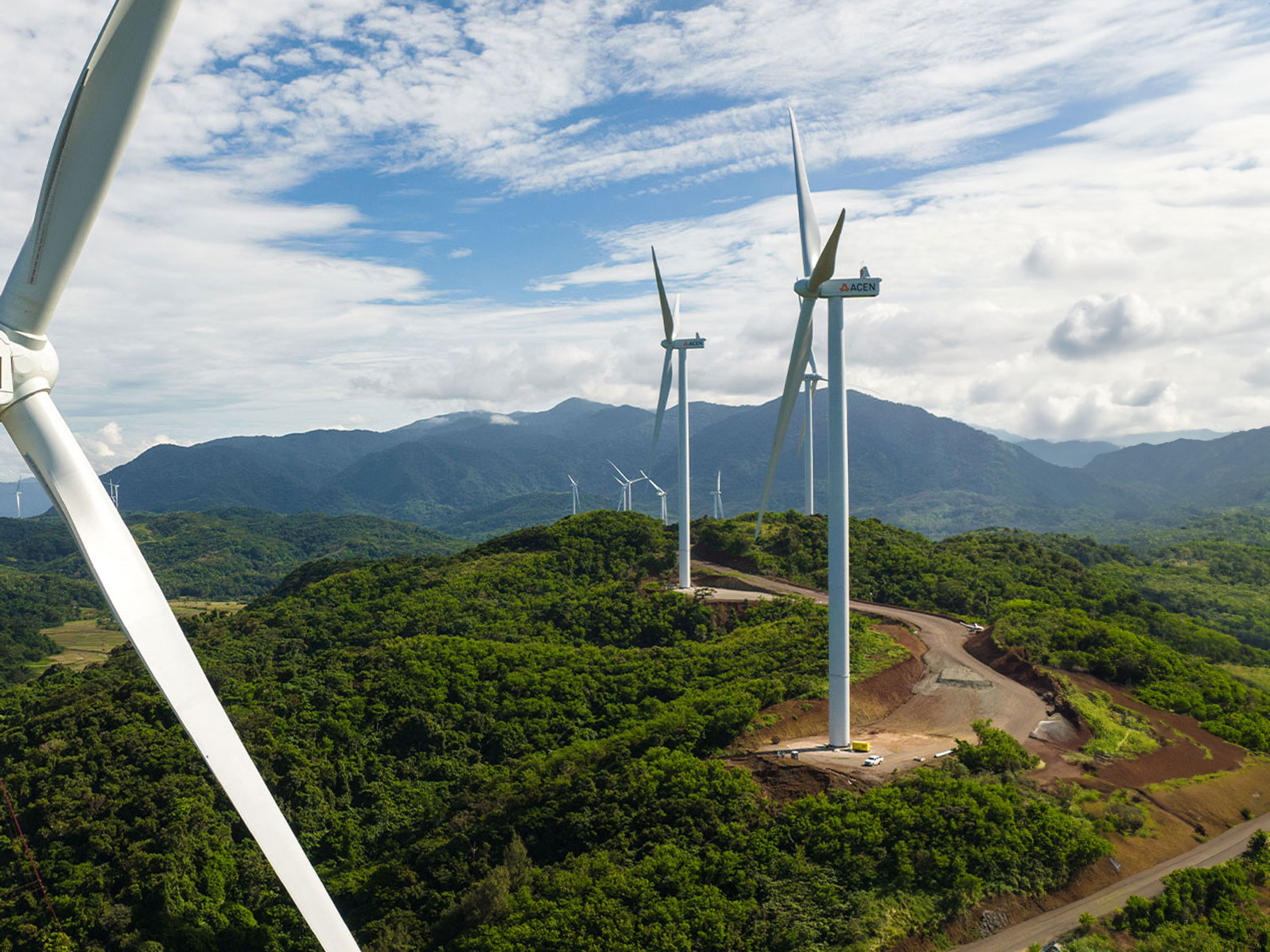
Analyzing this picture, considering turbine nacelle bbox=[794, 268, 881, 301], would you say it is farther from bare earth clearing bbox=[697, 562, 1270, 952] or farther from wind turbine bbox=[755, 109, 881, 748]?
bare earth clearing bbox=[697, 562, 1270, 952]

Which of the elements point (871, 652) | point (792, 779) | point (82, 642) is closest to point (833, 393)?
point (792, 779)

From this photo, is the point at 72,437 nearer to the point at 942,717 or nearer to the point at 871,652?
the point at 942,717

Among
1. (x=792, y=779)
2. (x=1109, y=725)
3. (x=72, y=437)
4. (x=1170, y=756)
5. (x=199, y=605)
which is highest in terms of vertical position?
(x=72, y=437)

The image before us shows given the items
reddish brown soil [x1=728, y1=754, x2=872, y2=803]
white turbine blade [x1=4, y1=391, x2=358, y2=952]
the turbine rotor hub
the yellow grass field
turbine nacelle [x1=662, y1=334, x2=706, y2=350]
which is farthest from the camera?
the yellow grass field

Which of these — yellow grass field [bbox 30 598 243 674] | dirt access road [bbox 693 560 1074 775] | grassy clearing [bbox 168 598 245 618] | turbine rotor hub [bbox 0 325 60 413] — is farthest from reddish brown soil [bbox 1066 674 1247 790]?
grassy clearing [bbox 168 598 245 618]

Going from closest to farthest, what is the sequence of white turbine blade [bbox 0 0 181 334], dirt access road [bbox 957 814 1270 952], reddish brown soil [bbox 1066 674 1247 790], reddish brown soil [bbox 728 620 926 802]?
white turbine blade [bbox 0 0 181 334] → dirt access road [bbox 957 814 1270 952] → reddish brown soil [bbox 728 620 926 802] → reddish brown soil [bbox 1066 674 1247 790]

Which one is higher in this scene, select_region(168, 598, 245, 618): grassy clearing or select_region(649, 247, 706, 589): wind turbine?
select_region(649, 247, 706, 589): wind turbine

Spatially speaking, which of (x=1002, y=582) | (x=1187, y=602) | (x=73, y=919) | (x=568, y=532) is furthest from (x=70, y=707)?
(x=1187, y=602)

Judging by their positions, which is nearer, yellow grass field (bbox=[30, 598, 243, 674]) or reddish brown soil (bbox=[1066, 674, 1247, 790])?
reddish brown soil (bbox=[1066, 674, 1247, 790])
